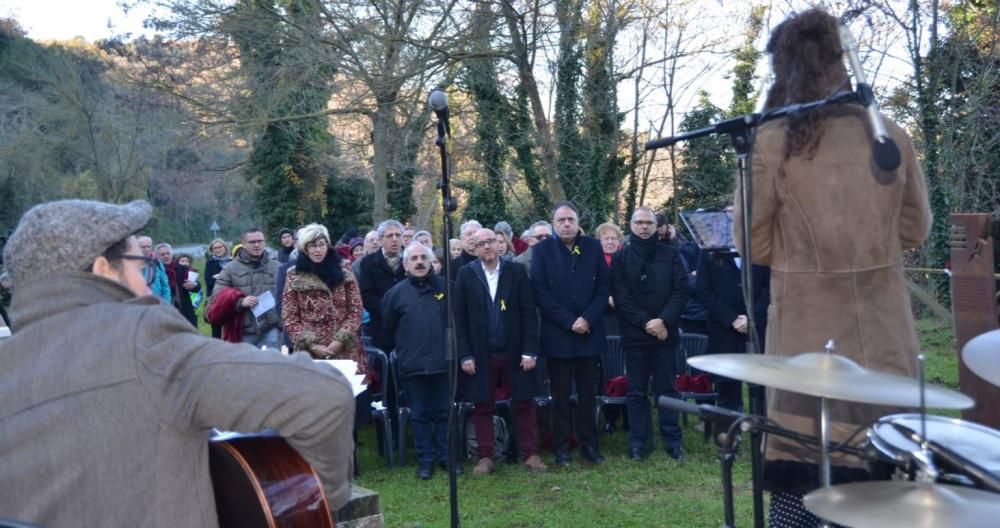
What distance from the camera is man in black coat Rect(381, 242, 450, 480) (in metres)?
7.45

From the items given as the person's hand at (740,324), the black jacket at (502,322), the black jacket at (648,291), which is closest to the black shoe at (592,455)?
the black jacket at (502,322)

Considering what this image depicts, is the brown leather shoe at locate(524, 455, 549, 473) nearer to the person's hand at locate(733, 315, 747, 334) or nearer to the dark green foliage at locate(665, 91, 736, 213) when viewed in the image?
the person's hand at locate(733, 315, 747, 334)

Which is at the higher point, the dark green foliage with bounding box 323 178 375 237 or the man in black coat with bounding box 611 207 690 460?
the dark green foliage with bounding box 323 178 375 237

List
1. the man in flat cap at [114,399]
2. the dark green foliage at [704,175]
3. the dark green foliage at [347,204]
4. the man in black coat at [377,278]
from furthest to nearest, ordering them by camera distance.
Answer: the dark green foliage at [347,204] < the dark green foliage at [704,175] < the man in black coat at [377,278] < the man in flat cap at [114,399]

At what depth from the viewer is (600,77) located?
19.5 m

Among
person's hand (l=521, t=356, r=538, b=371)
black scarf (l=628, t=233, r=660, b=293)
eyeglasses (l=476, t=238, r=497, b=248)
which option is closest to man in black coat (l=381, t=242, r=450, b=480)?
eyeglasses (l=476, t=238, r=497, b=248)

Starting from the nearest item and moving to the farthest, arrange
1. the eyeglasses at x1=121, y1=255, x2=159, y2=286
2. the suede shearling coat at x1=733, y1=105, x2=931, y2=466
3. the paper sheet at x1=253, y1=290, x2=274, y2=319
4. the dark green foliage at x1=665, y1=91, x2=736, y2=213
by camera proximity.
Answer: the eyeglasses at x1=121, y1=255, x2=159, y2=286 < the suede shearling coat at x1=733, y1=105, x2=931, y2=466 < the paper sheet at x1=253, y1=290, x2=274, y2=319 < the dark green foliage at x1=665, y1=91, x2=736, y2=213

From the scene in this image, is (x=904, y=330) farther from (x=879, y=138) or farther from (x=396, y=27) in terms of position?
(x=396, y=27)

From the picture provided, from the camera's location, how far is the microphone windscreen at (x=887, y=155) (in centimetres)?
275

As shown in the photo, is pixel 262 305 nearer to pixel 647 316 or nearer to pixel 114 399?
pixel 647 316

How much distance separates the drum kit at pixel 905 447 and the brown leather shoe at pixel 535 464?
4945 millimetres

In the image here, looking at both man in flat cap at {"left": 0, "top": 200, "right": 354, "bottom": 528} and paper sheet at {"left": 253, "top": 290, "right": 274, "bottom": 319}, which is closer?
man in flat cap at {"left": 0, "top": 200, "right": 354, "bottom": 528}

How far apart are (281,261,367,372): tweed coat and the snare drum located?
5231 mm

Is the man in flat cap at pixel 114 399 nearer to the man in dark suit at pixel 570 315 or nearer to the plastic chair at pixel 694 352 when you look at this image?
the man in dark suit at pixel 570 315
